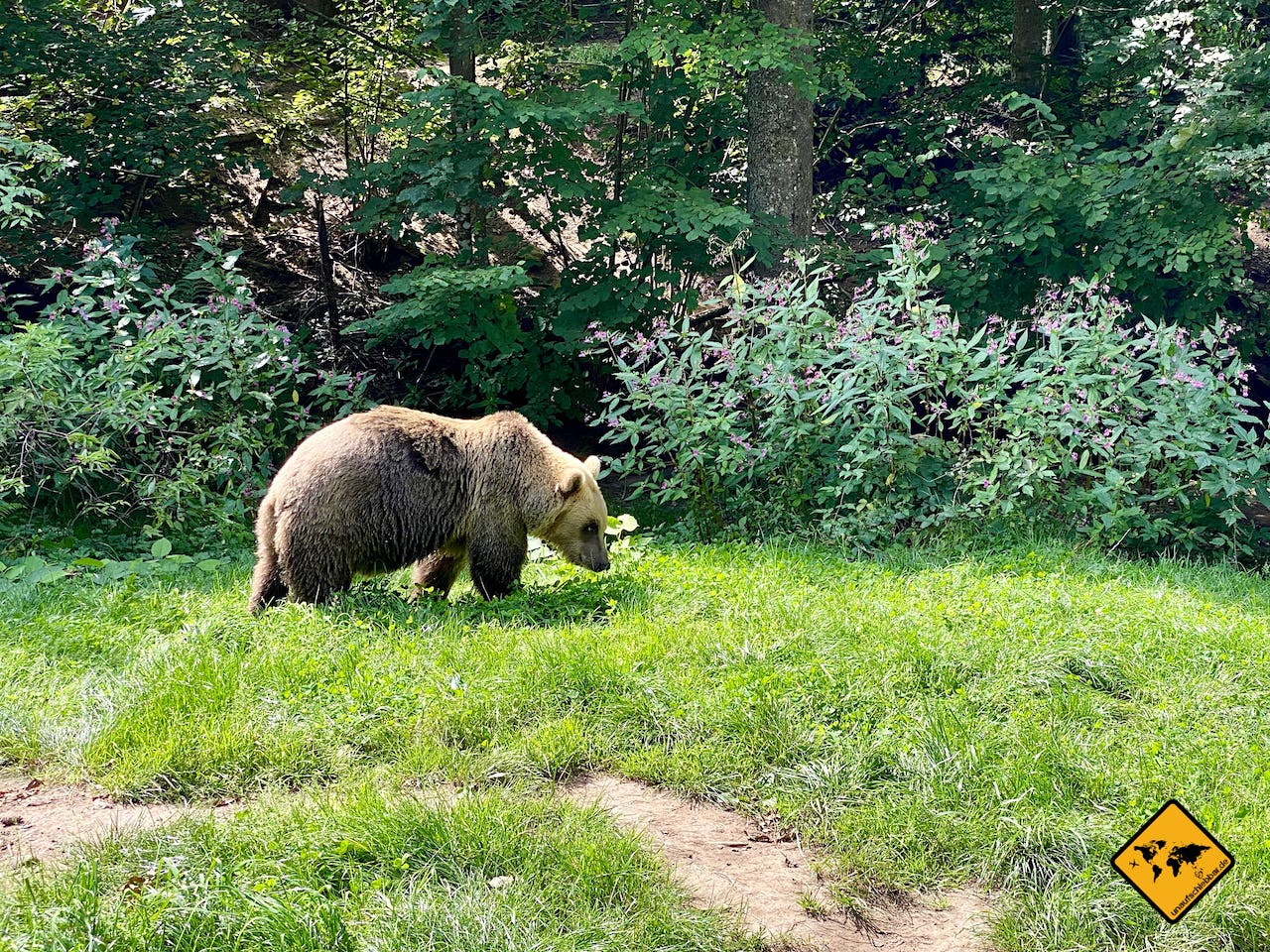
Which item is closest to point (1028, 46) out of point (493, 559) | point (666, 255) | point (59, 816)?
point (666, 255)

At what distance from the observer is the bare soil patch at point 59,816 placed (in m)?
3.64

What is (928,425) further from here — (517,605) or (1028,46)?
(1028,46)

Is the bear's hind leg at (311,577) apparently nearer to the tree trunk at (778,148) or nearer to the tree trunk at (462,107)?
the tree trunk at (462,107)

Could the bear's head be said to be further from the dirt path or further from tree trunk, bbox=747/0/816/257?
tree trunk, bbox=747/0/816/257

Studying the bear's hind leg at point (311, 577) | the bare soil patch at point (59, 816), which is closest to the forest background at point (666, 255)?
the bear's hind leg at point (311, 577)

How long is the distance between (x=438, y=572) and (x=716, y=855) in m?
3.24

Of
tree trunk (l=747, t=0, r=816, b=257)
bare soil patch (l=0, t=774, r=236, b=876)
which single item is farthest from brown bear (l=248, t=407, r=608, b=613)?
tree trunk (l=747, t=0, r=816, b=257)

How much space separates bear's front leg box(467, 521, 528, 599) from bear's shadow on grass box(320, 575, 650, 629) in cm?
8

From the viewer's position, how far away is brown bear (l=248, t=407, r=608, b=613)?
5.99 meters

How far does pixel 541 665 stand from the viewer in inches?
194

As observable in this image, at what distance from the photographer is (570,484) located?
6.49 metres

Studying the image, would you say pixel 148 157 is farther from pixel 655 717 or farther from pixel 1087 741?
pixel 1087 741

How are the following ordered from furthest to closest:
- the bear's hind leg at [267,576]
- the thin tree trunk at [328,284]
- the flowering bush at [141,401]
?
the thin tree trunk at [328,284]
the flowering bush at [141,401]
the bear's hind leg at [267,576]

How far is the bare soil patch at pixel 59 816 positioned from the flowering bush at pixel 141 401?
403 cm
